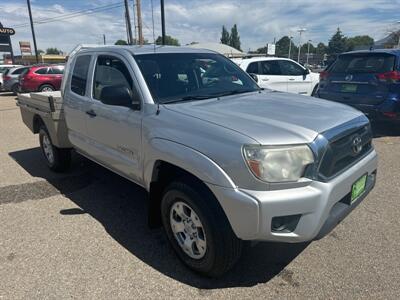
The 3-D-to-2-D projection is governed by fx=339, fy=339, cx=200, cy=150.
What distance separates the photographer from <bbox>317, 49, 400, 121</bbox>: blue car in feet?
21.1

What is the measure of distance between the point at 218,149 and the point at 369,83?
5479 mm

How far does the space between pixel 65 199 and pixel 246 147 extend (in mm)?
3106

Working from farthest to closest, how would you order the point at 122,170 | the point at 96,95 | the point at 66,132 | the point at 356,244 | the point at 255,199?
the point at 66,132 → the point at 96,95 → the point at 122,170 → the point at 356,244 → the point at 255,199

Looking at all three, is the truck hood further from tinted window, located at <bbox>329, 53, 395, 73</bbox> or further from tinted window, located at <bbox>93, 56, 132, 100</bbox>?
tinted window, located at <bbox>329, 53, 395, 73</bbox>

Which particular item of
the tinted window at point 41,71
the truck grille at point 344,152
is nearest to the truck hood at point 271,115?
the truck grille at point 344,152

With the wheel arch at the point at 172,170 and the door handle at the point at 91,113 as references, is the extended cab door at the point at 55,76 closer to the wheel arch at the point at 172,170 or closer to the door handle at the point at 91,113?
the door handle at the point at 91,113

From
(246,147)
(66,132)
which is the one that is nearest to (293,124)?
(246,147)

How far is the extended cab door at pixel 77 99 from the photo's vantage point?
4.13 meters

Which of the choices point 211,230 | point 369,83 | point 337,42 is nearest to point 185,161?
point 211,230

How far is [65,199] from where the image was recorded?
4.46 meters

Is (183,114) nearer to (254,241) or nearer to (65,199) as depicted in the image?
(254,241)

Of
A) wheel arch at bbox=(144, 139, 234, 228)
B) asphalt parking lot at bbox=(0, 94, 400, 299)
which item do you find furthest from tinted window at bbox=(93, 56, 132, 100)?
asphalt parking lot at bbox=(0, 94, 400, 299)

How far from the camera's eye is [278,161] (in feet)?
7.39

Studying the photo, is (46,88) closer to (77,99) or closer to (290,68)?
(290,68)
